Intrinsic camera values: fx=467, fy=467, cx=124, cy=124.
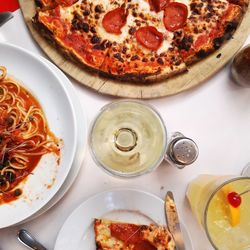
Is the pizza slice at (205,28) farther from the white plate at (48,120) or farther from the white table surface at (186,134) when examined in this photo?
the white plate at (48,120)

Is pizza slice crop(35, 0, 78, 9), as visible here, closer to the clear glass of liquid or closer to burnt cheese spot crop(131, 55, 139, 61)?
burnt cheese spot crop(131, 55, 139, 61)

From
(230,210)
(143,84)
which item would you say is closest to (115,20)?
(143,84)

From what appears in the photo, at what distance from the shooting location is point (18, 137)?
1961mm

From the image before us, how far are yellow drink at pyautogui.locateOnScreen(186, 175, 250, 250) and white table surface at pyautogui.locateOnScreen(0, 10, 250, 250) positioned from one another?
20cm

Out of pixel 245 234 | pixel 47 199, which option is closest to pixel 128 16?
pixel 47 199

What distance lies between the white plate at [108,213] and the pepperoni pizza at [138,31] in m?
0.50

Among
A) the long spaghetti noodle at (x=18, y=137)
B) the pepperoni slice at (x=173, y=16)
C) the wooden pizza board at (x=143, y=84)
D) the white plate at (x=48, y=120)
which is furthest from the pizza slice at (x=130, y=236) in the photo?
the pepperoni slice at (x=173, y=16)

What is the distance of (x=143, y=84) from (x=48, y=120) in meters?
0.43

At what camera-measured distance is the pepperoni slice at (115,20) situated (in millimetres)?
2049

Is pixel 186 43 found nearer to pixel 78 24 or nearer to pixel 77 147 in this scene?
pixel 78 24

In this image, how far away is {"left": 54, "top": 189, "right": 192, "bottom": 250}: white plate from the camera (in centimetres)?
187

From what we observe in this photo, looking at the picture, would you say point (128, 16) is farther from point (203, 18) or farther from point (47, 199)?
point (47, 199)

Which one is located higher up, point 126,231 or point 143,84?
point 143,84

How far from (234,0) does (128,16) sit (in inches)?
18.5
